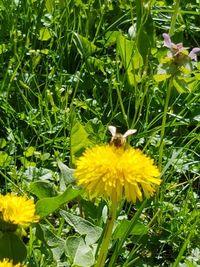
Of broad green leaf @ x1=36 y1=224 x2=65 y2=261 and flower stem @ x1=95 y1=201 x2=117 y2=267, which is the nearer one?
flower stem @ x1=95 y1=201 x2=117 y2=267

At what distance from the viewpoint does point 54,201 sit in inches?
56.2

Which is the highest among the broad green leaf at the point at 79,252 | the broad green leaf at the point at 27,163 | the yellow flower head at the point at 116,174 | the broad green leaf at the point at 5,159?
the yellow flower head at the point at 116,174

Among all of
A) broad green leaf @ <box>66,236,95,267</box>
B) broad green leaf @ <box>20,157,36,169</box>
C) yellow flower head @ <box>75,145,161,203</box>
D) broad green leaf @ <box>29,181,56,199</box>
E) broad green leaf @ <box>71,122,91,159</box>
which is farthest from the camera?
broad green leaf @ <box>20,157,36,169</box>

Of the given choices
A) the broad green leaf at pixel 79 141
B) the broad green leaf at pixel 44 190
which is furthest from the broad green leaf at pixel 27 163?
the broad green leaf at pixel 44 190

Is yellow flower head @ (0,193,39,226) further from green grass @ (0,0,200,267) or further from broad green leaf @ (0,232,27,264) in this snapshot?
green grass @ (0,0,200,267)

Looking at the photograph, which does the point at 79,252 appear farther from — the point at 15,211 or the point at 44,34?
the point at 44,34

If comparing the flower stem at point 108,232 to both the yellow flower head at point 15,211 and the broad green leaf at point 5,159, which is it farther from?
the broad green leaf at point 5,159

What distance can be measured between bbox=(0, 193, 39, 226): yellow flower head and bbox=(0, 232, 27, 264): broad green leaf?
0.14ft

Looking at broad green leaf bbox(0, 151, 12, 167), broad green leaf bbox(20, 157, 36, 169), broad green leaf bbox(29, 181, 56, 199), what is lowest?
broad green leaf bbox(20, 157, 36, 169)

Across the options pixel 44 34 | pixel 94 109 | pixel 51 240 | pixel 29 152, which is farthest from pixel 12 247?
pixel 44 34

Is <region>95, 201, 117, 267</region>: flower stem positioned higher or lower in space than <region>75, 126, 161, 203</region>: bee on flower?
lower

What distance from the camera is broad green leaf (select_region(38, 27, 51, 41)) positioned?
2.16 metres

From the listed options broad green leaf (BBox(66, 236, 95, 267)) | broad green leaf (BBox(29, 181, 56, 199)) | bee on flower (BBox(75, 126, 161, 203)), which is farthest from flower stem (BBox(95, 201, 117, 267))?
broad green leaf (BBox(29, 181, 56, 199))

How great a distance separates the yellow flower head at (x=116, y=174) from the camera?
1084 mm
